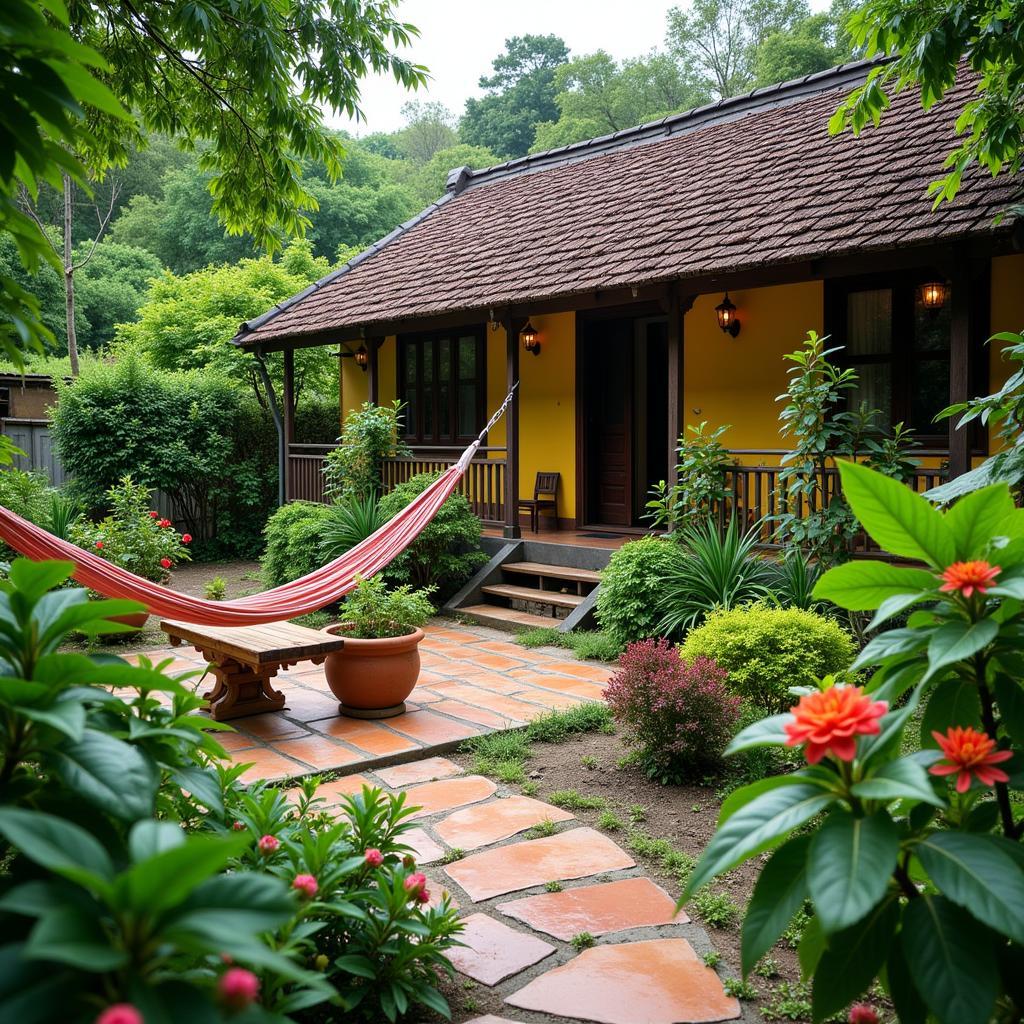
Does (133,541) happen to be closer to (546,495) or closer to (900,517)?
(546,495)

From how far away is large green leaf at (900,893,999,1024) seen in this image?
1.07 m

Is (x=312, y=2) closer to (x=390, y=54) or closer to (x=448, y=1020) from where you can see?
(x=390, y=54)

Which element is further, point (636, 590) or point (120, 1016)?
point (636, 590)

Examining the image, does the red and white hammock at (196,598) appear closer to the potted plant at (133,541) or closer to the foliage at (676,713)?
the foliage at (676,713)

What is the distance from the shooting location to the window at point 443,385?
11.2m

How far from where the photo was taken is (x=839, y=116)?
5246mm

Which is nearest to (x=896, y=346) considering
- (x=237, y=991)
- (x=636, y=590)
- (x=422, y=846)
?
(x=636, y=590)

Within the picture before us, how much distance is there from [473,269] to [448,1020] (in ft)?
28.3

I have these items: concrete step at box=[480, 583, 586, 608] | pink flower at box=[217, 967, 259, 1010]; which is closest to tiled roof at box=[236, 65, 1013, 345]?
concrete step at box=[480, 583, 586, 608]

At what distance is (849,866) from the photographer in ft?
3.46

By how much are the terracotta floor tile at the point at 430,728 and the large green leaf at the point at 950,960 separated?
3604mm

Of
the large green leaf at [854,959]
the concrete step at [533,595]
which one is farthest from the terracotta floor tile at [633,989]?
the concrete step at [533,595]

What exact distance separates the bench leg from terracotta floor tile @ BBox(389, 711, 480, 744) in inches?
28.6

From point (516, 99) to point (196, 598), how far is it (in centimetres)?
3934
